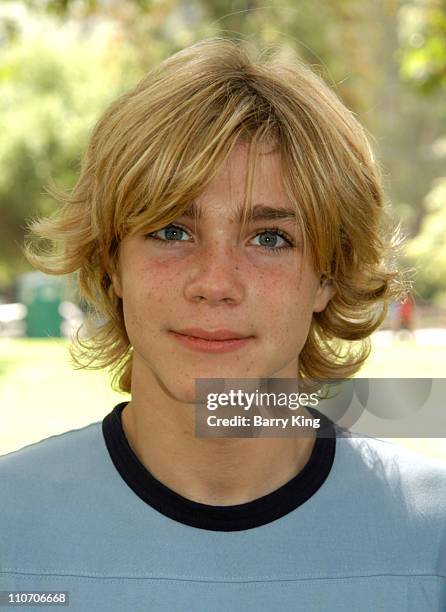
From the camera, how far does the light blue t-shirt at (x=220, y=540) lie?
2.04m

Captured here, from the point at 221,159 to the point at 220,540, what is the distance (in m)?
0.83

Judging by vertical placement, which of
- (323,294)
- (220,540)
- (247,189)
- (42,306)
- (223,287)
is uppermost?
(42,306)

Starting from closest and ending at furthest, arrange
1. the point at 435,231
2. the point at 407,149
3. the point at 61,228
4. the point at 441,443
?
the point at 61,228, the point at 441,443, the point at 435,231, the point at 407,149

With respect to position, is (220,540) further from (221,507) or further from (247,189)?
(247,189)

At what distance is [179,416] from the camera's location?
2.20m

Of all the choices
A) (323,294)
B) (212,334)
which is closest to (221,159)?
(212,334)

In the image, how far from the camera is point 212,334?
6.64ft

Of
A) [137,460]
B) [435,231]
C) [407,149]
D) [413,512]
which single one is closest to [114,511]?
[137,460]

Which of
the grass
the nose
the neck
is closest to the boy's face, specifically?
the nose

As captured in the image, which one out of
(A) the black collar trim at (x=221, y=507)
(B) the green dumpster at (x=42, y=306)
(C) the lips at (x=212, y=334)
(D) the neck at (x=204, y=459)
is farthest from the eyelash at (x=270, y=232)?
(B) the green dumpster at (x=42, y=306)

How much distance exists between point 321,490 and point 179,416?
37cm

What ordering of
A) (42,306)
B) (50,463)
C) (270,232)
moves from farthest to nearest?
(42,306) < (50,463) < (270,232)

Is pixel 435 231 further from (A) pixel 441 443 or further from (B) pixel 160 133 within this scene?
(B) pixel 160 133

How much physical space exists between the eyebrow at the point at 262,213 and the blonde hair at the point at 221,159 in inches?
0.8
